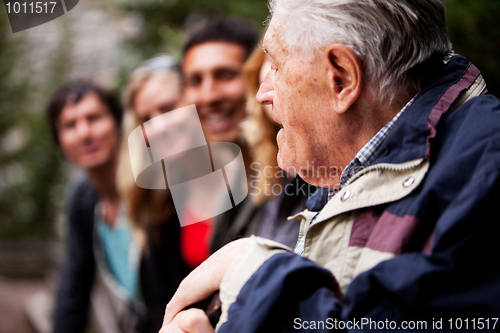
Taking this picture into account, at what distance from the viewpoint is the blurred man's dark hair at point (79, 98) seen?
3.11 m

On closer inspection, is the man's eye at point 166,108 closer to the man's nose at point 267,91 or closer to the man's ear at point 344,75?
the man's nose at point 267,91

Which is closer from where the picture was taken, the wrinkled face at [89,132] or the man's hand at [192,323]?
the man's hand at [192,323]

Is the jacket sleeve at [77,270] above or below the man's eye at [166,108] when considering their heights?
below

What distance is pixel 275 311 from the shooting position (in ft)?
2.68

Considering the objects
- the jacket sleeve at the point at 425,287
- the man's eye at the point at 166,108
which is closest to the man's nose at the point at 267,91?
the jacket sleeve at the point at 425,287

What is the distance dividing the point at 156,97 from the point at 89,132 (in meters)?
0.85

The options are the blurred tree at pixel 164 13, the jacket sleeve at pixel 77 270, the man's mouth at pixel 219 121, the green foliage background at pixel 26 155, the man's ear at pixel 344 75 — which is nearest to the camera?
the man's ear at pixel 344 75

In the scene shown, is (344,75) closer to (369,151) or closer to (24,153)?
(369,151)

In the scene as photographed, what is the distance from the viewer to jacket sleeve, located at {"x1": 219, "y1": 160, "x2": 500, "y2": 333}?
2.42ft

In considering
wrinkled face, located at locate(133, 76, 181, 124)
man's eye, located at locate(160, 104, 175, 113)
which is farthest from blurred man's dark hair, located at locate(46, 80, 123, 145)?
man's eye, located at locate(160, 104, 175, 113)

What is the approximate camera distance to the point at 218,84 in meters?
2.25

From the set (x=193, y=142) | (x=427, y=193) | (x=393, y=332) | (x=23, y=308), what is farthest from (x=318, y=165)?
(x=23, y=308)

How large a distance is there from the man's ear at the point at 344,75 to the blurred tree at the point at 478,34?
3.70ft

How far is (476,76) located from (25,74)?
715 centimetres
